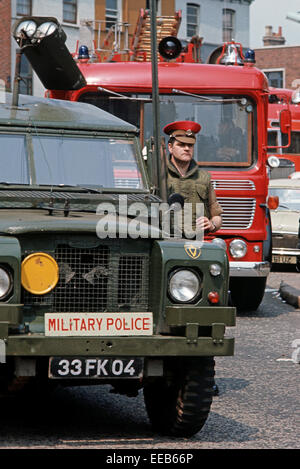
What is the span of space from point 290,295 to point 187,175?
777 cm

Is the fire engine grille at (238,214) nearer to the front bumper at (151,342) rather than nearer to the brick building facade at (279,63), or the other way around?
the front bumper at (151,342)

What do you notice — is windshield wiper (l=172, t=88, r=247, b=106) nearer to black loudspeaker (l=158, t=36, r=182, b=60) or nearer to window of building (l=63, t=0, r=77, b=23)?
black loudspeaker (l=158, t=36, r=182, b=60)

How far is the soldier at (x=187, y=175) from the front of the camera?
8.77 metres

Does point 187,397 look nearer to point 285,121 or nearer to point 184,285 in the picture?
point 184,285

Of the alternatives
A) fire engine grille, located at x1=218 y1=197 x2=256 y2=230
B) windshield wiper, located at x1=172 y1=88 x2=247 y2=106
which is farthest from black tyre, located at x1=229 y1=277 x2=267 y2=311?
windshield wiper, located at x1=172 y1=88 x2=247 y2=106

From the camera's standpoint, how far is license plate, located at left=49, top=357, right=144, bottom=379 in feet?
20.8

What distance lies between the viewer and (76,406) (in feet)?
26.5

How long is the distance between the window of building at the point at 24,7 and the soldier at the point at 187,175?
3472cm

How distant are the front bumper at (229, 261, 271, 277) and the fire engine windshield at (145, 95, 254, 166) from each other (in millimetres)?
1290

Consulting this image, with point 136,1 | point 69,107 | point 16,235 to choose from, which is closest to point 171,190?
point 69,107

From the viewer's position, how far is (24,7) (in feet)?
140

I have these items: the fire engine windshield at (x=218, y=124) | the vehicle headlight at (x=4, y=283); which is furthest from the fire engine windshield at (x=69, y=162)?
the fire engine windshield at (x=218, y=124)

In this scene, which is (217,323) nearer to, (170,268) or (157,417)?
(170,268)
